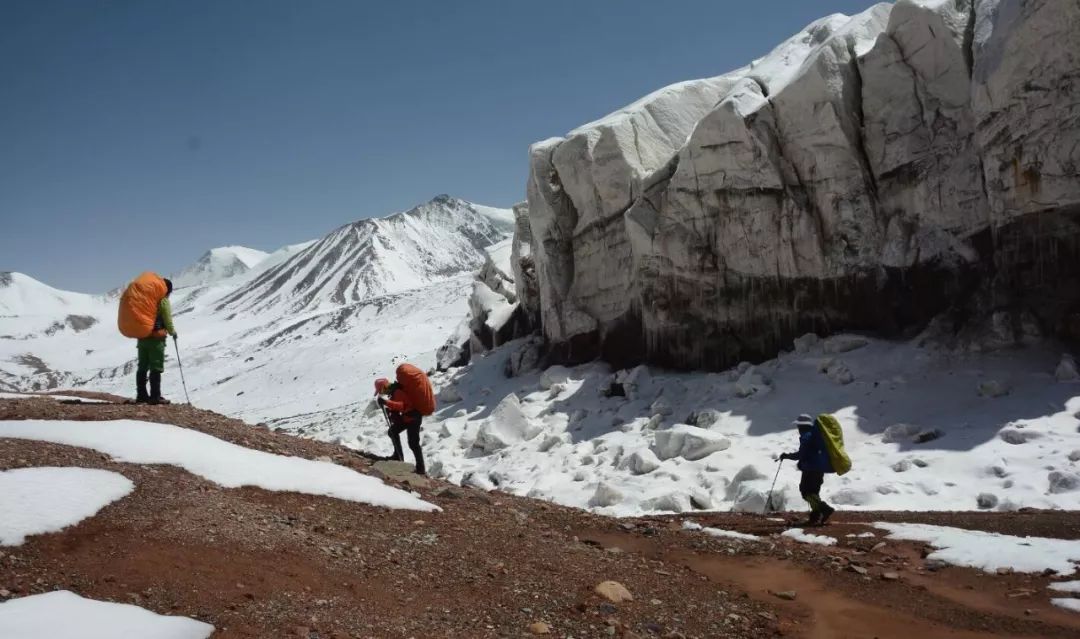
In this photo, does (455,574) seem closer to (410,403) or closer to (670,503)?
(410,403)

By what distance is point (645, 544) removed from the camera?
9203 millimetres

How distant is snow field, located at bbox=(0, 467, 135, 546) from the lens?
5.78 m

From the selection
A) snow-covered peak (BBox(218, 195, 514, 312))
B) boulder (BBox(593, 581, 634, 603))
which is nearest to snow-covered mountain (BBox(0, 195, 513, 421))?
snow-covered peak (BBox(218, 195, 514, 312))

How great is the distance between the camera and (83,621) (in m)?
4.65

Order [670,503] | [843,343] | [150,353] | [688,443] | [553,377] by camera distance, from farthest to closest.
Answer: [553,377], [843,343], [688,443], [670,503], [150,353]

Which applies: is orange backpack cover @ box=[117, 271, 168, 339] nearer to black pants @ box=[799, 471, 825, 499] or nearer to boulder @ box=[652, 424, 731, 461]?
black pants @ box=[799, 471, 825, 499]

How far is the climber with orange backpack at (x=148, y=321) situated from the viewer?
1100 cm

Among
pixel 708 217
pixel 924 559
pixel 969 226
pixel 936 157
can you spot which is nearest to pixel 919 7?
pixel 936 157

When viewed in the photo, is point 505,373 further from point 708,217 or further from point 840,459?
point 840,459

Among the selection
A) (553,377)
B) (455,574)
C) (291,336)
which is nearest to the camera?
(455,574)

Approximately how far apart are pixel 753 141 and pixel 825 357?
23.3 ft

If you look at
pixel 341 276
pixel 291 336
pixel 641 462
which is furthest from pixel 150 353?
pixel 341 276

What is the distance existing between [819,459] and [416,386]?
21.5ft

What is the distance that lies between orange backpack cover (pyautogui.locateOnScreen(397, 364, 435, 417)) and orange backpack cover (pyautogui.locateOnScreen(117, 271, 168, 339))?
3.98 m
